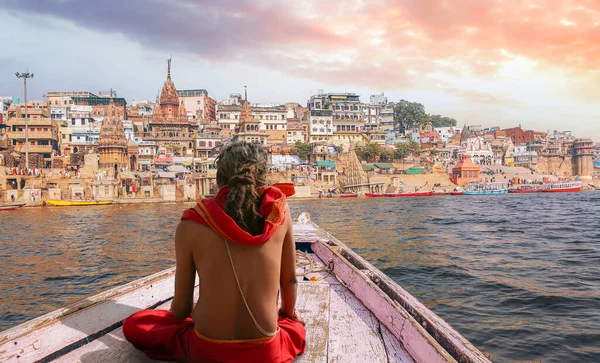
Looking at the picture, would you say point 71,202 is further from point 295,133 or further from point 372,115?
point 372,115

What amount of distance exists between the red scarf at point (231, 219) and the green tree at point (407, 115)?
103941 millimetres

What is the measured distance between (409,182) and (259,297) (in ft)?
220

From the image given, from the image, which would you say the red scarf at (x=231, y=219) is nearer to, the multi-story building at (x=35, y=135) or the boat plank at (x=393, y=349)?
the boat plank at (x=393, y=349)

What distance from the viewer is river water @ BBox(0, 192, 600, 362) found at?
6.32 meters

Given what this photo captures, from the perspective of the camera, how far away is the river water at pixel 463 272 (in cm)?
632

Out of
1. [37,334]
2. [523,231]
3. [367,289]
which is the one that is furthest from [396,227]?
[37,334]

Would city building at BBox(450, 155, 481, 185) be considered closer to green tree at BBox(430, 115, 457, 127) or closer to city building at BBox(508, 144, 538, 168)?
city building at BBox(508, 144, 538, 168)

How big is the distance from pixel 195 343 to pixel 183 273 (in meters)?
0.47

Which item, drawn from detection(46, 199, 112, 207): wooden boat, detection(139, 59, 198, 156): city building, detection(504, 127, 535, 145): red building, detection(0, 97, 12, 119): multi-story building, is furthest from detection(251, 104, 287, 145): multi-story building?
detection(504, 127, 535, 145): red building

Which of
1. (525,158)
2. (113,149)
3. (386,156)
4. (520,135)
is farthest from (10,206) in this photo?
(520,135)

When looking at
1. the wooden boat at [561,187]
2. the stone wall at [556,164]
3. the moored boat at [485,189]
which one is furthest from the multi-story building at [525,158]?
the moored boat at [485,189]

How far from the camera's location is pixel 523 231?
18.9 metres

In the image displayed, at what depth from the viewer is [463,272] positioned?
10203 millimetres

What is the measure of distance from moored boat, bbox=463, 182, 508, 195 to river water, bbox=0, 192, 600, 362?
1684 inches
